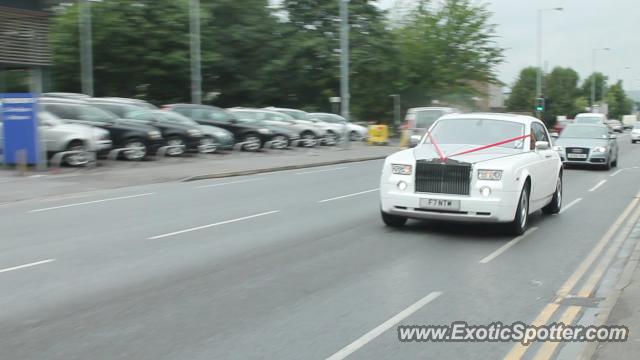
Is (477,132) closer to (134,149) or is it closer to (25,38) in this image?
(134,149)

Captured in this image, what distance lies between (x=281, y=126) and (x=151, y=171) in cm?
1168

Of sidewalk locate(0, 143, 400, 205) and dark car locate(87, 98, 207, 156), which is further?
dark car locate(87, 98, 207, 156)

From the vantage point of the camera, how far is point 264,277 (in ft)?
→ 24.4

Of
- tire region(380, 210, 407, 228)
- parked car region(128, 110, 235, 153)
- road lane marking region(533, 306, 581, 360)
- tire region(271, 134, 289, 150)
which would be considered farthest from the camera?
tire region(271, 134, 289, 150)

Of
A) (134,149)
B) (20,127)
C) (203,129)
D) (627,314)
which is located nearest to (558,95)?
(203,129)

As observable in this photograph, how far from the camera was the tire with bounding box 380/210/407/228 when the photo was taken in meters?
10.5

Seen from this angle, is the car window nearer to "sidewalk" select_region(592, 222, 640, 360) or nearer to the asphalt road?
the asphalt road

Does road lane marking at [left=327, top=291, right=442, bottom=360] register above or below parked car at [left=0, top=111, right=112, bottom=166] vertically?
below

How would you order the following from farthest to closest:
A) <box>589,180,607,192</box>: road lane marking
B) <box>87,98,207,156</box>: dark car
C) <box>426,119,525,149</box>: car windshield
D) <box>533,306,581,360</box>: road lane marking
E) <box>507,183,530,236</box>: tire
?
<box>87,98,207,156</box>: dark car, <box>589,180,607,192</box>: road lane marking, <box>426,119,525,149</box>: car windshield, <box>507,183,530,236</box>: tire, <box>533,306,581,360</box>: road lane marking

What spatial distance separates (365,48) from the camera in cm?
4616

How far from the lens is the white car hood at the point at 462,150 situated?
32.6 feet

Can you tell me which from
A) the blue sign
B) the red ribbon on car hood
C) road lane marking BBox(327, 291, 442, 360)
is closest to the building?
the blue sign

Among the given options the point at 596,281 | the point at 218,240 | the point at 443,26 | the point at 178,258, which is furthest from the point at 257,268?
the point at 443,26

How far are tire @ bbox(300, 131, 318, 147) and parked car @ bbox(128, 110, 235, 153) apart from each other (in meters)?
5.56
